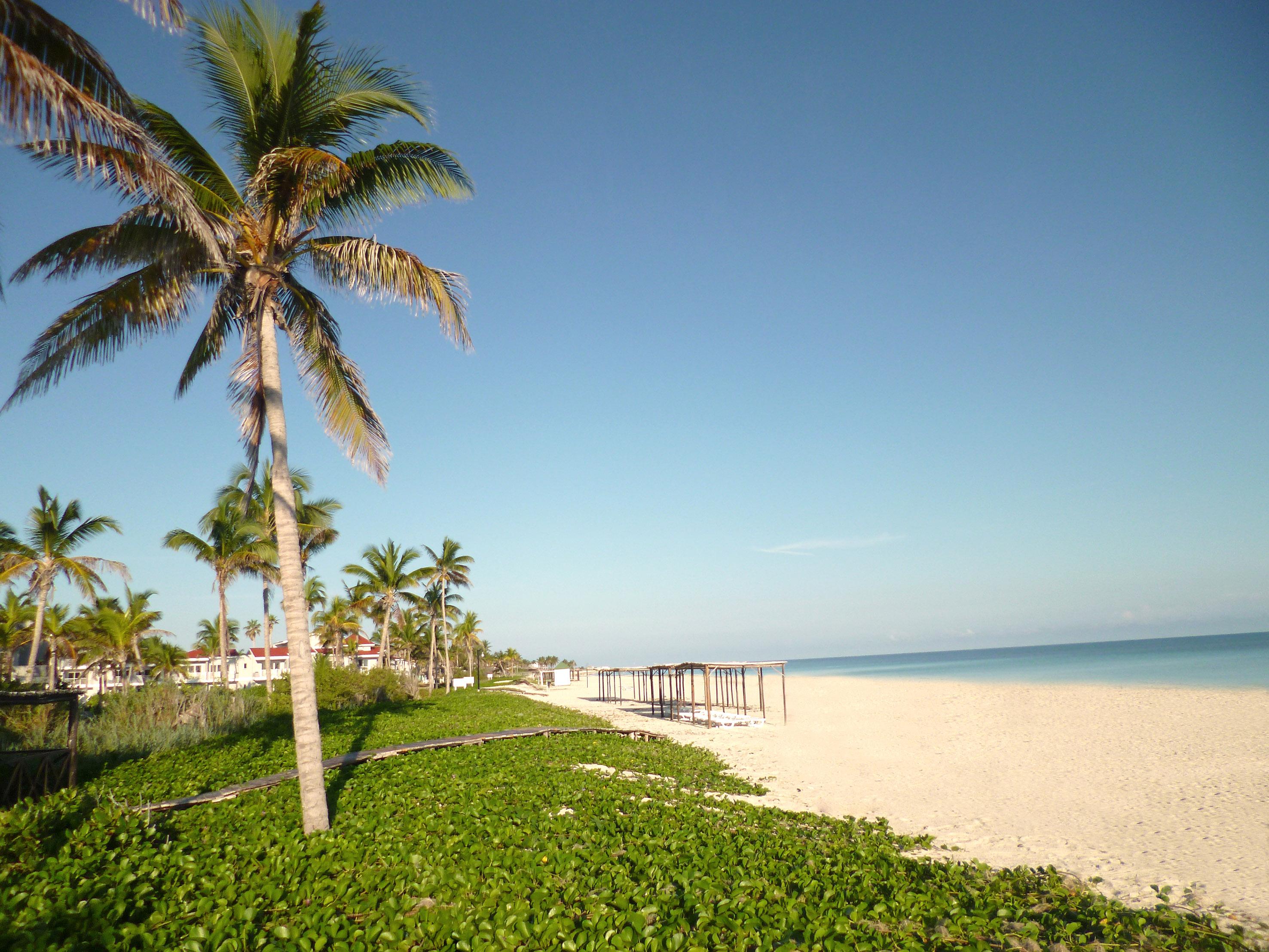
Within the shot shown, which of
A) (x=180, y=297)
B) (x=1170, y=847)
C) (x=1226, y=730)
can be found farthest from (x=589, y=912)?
(x=1226, y=730)

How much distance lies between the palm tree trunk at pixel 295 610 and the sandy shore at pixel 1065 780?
7461mm

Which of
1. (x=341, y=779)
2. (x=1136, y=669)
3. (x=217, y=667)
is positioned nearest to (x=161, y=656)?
(x=217, y=667)

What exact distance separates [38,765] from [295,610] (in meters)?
5.13

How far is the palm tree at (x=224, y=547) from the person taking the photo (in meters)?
23.6

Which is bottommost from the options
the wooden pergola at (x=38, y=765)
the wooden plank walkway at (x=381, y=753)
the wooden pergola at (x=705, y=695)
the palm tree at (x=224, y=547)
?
the wooden pergola at (x=705, y=695)

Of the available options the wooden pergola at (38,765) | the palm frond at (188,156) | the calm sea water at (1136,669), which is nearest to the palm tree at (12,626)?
the wooden pergola at (38,765)

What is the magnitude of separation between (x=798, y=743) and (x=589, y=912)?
1700cm

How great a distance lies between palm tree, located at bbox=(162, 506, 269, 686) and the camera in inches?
931

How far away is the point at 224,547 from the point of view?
2403 centimetres

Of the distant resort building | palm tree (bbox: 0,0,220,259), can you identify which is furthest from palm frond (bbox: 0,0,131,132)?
the distant resort building

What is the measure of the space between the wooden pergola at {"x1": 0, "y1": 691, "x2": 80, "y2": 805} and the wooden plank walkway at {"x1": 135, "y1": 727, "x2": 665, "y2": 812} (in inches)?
78.8

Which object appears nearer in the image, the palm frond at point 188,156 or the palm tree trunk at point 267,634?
the palm frond at point 188,156

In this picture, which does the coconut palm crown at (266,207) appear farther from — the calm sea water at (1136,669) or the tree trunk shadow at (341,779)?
the calm sea water at (1136,669)

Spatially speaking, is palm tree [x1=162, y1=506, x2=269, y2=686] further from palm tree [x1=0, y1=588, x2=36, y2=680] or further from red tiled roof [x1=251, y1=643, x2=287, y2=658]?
red tiled roof [x1=251, y1=643, x2=287, y2=658]
